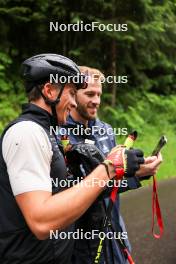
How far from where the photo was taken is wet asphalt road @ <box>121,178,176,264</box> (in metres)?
5.84

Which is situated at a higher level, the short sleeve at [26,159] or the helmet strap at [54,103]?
the helmet strap at [54,103]

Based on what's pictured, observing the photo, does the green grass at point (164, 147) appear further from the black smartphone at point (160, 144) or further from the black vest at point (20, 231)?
the black vest at point (20, 231)

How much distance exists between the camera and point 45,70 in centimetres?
248

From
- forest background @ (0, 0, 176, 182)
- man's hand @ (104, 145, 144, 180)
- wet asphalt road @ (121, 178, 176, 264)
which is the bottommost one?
wet asphalt road @ (121, 178, 176, 264)

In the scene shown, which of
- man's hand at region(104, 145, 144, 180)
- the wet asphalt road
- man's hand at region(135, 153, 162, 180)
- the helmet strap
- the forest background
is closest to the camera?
man's hand at region(104, 145, 144, 180)

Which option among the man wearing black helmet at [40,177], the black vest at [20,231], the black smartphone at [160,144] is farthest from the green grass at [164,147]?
the black vest at [20,231]

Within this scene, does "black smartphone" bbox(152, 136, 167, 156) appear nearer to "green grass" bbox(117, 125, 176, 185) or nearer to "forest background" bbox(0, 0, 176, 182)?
"green grass" bbox(117, 125, 176, 185)

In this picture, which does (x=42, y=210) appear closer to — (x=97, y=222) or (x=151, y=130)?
(x=97, y=222)

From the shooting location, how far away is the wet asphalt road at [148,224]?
584cm

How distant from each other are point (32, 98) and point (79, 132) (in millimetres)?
982

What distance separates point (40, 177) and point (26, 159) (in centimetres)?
10

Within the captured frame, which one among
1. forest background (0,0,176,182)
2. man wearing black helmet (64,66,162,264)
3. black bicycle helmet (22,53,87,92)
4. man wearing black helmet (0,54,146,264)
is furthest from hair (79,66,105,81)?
forest background (0,0,176,182)

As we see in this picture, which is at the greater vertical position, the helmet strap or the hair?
the hair

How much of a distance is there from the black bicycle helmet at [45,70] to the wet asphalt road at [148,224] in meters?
3.66
